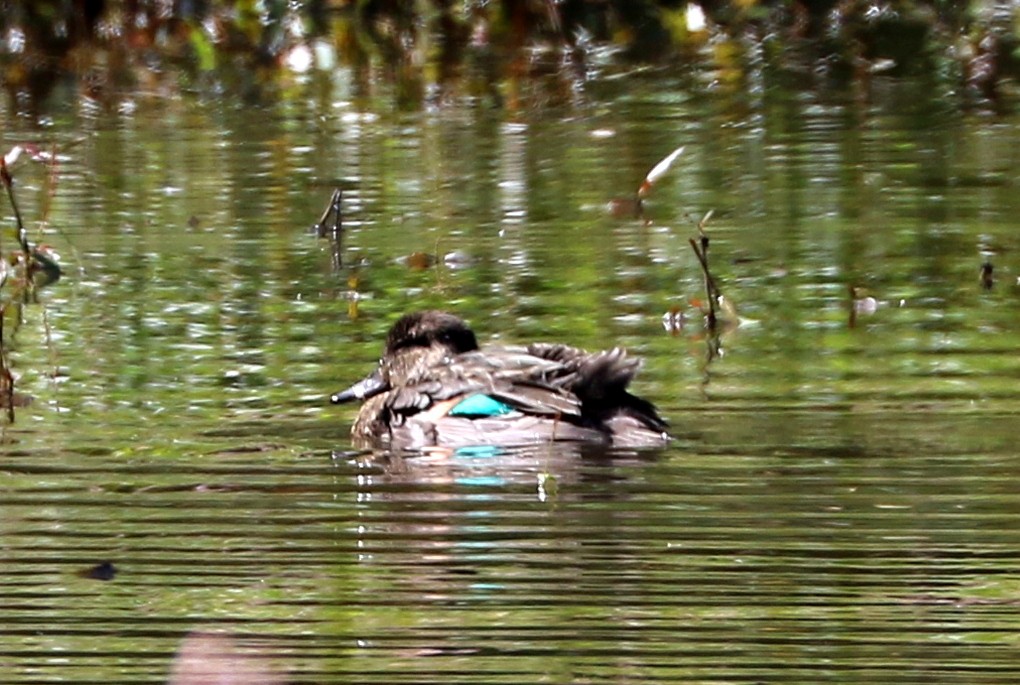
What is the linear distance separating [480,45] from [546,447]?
37.2 ft

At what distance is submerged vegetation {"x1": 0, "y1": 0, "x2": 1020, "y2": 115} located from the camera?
55.7 feet

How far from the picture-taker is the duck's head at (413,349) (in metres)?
8.78

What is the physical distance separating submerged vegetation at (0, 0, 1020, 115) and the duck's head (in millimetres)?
7007

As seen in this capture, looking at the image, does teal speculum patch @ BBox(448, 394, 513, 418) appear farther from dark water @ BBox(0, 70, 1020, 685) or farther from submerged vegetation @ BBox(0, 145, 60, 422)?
submerged vegetation @ BBox(0, 145, 60, 422)

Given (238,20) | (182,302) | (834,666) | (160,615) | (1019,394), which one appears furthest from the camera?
(238,20)

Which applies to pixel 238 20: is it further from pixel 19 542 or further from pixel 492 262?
pixel 19 542

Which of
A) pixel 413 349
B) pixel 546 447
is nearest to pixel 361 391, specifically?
pixel 413 349

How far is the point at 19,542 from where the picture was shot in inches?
259

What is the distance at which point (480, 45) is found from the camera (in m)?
19.1

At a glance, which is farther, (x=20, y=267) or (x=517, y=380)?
(x=20, y=267)

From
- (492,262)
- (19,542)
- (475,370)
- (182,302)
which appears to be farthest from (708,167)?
(19,542)

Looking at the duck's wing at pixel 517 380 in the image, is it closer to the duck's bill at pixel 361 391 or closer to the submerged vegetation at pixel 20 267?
the duck's bill at pixel 361 391

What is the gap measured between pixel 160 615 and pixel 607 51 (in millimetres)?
12941

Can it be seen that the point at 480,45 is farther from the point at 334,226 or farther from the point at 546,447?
the point at 546,447
